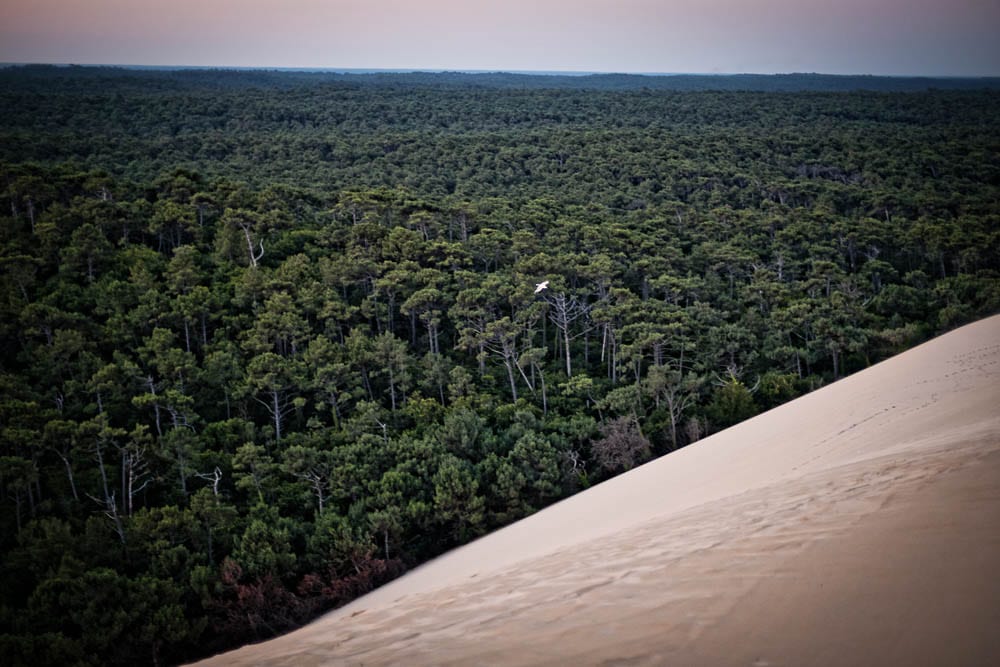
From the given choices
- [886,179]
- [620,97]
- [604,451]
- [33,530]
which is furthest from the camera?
[620,97]

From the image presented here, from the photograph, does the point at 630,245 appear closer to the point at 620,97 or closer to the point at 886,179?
the point at 886,179

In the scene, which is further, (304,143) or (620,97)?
(620,97)

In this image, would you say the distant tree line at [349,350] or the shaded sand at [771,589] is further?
the distant tree line at [349,350]

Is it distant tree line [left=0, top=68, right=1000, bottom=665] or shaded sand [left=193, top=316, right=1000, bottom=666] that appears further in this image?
distant tree line [left=0, top=68, right=1000, bottom=665]

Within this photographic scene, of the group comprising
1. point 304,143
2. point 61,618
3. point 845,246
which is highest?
point 304,143

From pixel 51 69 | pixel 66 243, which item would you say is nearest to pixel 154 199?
pixel 66 243

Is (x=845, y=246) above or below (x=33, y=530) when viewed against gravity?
above

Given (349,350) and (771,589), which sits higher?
(771,589)

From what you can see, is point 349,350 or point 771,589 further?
point 349,350
